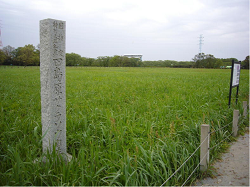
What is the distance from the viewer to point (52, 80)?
2.56 metres

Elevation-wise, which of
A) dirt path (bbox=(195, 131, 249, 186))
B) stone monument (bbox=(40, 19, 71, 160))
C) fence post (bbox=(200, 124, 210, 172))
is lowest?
dirt path (bbox=(195, 131, 249, 186))

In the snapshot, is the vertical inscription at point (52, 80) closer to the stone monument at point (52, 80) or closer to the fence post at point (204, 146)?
the stone monument at point (52, 80)

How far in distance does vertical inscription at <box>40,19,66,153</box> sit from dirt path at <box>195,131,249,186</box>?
2178mm

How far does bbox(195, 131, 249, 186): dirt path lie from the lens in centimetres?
266

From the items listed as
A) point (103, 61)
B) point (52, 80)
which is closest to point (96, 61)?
point (103, 61)

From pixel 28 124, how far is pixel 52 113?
1593 millimetres

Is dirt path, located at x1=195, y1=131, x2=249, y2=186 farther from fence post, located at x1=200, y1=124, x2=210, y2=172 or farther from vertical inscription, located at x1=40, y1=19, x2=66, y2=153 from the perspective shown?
vertical inscription, located at x1=40, y1=19, x2=66, y2=153

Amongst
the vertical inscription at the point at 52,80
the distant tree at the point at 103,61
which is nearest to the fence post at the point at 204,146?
the vertical inscription at the point at 52,80

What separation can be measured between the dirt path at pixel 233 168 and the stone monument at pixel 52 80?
7.12ft

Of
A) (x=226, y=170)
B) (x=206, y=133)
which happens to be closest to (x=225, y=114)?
(x=226, y=170)

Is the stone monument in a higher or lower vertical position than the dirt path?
higher

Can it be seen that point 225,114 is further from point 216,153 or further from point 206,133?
point 206,133

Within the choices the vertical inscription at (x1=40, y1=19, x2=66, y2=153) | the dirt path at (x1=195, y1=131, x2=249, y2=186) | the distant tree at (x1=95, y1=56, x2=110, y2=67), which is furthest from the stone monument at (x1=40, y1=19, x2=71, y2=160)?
the distant tree at (x1=95, y1=56, x2=110, y2=67)

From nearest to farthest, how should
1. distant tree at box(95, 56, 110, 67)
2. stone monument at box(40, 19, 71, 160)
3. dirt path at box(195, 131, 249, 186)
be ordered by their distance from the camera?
stone monument at box(40, 19, 71, 160) < dirt path at box(195, 131, 249, 186) < distant tree at box(95, 56, 110, 67)
